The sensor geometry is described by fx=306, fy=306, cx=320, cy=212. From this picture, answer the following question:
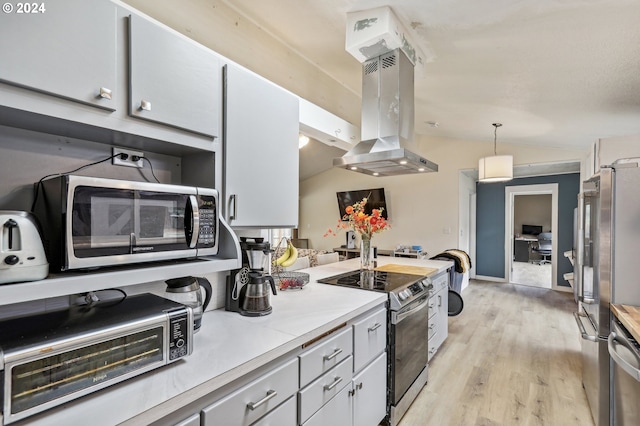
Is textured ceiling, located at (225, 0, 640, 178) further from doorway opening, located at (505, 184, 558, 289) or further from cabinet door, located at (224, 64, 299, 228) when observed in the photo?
doorway opening, located at (505, 184, 558, 289)

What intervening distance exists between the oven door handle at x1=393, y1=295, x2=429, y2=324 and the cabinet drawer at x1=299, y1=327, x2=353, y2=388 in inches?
19.8

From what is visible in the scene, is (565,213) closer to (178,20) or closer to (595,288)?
(595,288)

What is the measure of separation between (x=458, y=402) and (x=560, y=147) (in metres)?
4.54

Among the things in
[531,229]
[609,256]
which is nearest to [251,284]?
[609,256]

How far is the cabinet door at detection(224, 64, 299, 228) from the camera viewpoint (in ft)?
4.81

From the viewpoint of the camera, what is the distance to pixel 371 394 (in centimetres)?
183

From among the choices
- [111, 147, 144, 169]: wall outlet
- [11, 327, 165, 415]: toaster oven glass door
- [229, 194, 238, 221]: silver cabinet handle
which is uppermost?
[111, 147, 144, 169]: wall outlet

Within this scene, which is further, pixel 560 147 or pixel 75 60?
pixel 560 147

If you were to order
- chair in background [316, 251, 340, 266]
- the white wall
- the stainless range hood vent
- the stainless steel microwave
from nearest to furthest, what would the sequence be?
the stainless steel microwave → the stainless range hood vent → chair in background [316, 251, 340, 266] → the white wall

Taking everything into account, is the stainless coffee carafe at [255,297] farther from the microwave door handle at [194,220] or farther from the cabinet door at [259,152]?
the microwave door handle at [194,220]

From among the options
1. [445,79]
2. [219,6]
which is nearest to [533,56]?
[445,79]

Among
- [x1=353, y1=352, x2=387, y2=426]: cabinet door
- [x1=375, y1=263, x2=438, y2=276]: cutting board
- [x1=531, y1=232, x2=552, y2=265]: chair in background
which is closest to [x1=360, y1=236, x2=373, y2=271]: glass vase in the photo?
[x1=375, y1=263, x2=438, y2=276]: cutting board

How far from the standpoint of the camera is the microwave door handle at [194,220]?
121cm

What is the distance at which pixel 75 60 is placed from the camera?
0.93 metres
